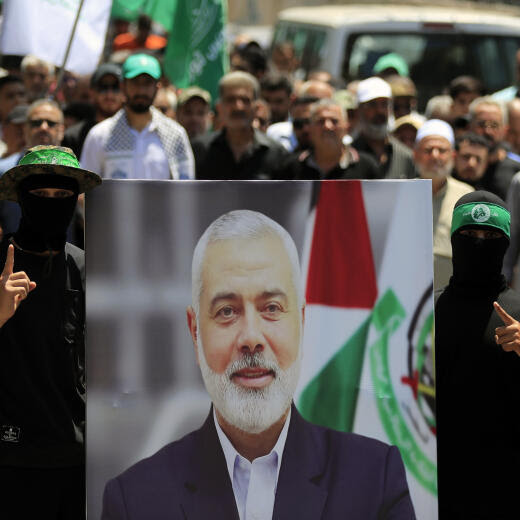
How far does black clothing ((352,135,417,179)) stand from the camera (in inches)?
306

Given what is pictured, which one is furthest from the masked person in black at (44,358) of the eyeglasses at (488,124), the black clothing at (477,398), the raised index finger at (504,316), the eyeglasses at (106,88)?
the eyeglasses at (488,124)

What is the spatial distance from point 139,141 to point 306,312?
3311mm

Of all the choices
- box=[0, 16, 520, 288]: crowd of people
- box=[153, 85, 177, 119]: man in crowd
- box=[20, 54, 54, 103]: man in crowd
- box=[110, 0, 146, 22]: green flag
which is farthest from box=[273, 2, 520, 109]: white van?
box=[20, 54, 54, 103]: man in crowd

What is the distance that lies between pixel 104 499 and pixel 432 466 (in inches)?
40.6

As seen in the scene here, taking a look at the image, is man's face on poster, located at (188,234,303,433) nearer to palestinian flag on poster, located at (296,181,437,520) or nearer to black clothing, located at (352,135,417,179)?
palestinian flag on poster, located at (296,181,437,520)

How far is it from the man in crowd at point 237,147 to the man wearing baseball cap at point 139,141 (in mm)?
373

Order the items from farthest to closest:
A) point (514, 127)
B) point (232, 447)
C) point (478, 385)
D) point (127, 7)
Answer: point (127, 7)
point (514, 127)
point (478, 385)
point (232, 447)

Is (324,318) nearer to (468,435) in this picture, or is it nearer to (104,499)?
(468,435)

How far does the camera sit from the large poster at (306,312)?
397cm

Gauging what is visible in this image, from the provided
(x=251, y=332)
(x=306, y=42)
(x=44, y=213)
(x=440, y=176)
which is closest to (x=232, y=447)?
(x=251, y=332)

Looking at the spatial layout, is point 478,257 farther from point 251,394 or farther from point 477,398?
point 251,394

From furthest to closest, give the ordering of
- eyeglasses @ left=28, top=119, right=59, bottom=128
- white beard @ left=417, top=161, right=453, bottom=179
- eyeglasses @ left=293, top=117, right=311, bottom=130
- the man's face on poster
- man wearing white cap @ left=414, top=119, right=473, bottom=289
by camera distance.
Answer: eyeglasses @ left=293, top=117, right=311, bottom=130 → eyeglasses @ left=28, top=119, right=59, bottom=128 → white beard @ left=417, top=161, right=453, bottom=179 → man wearing white cap @ left=414, top=119, right=473, bottom=289 → the man's face on poster

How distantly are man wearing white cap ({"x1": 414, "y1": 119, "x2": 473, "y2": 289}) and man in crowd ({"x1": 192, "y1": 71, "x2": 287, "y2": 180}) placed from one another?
0.92m

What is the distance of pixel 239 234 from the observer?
13.2 feet
